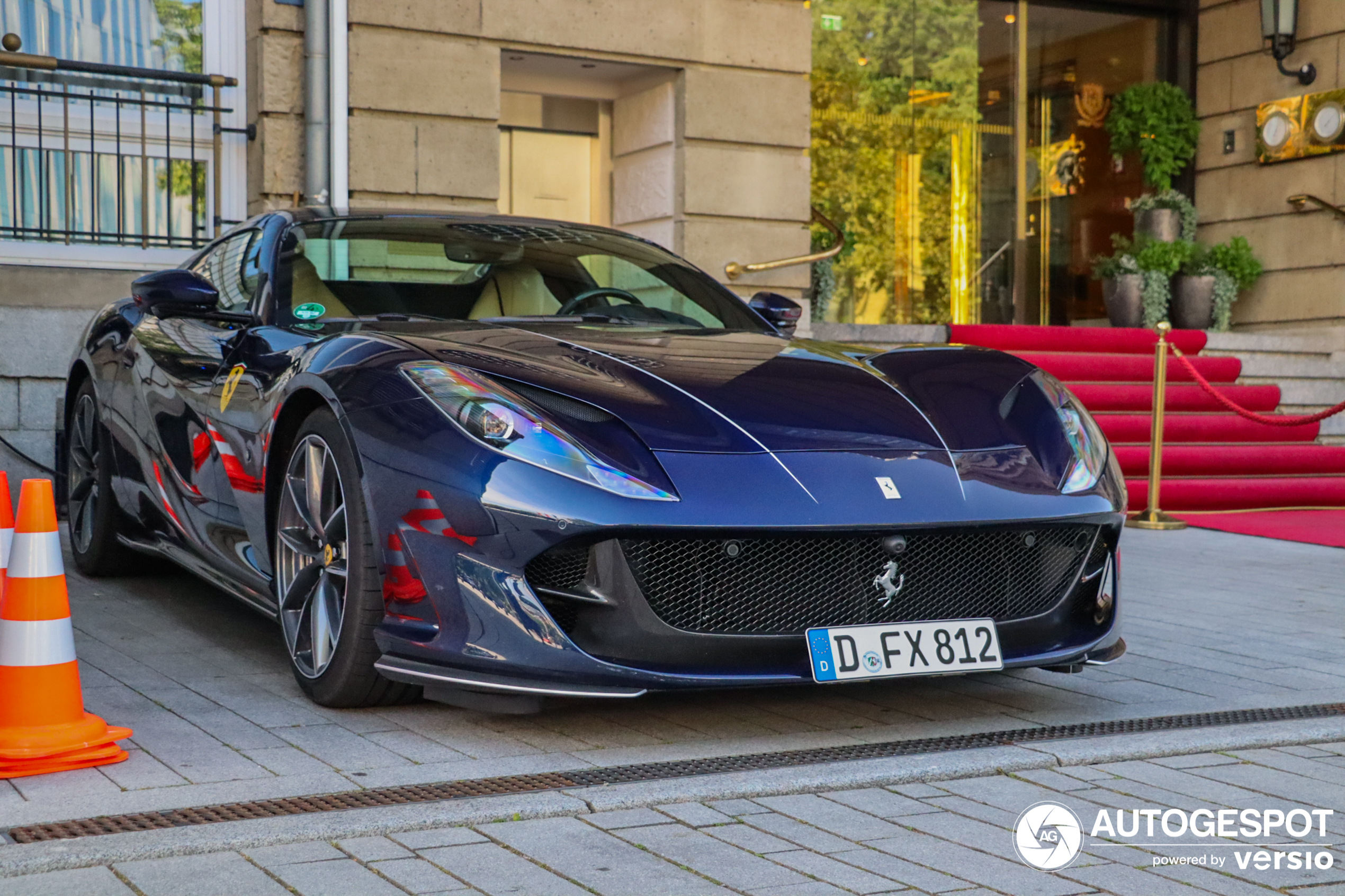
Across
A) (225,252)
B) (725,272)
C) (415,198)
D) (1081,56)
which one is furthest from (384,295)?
(1081,56)

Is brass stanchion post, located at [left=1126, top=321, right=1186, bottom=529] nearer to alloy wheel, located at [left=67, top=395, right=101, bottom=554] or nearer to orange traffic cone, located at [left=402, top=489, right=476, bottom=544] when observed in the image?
alloy wheel, located at [left=67, top=395, right=101, bottom=554]

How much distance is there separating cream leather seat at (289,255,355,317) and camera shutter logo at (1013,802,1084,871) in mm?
2334

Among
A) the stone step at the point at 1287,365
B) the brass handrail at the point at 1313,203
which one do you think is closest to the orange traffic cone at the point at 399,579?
the stone step at the point at 1287,365

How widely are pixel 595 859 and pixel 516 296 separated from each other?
7.39ft

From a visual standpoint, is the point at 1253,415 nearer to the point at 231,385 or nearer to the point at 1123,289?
the point at 1123,289

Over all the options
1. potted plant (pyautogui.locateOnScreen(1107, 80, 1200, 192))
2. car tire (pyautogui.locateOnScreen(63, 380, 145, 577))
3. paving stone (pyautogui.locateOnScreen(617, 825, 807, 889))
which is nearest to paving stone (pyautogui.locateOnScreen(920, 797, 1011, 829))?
paving stone (pyautogui.locateOnScreen(617, 825, 807, 889))

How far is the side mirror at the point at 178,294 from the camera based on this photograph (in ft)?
14.4

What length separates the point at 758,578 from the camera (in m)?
3.31

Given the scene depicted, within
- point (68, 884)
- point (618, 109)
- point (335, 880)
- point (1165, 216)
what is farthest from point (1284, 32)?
point (68, 884)

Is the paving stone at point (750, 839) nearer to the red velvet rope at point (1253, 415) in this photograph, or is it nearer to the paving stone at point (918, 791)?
the paving stone at point (918, 791)

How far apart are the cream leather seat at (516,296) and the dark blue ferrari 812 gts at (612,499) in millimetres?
29

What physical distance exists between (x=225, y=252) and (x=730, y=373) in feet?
7.34

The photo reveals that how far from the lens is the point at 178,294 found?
14.3ft

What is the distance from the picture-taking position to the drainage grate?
280 centimetres
